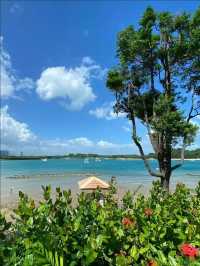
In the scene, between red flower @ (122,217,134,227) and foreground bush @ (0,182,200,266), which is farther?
red flower @ (122,217,134,227)

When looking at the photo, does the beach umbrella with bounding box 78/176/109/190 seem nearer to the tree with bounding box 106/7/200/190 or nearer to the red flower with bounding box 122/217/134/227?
the tree with bounding box 106/7/200/190

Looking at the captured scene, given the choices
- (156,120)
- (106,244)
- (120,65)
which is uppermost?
(120,65)

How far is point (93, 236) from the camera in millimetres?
2789

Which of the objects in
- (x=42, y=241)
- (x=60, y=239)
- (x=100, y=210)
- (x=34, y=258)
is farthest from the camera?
(x=100, y=210)

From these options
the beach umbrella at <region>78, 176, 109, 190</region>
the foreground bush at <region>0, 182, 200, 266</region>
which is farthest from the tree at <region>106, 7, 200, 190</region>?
the foreground bush at <region>0, 182, 200, 266</region>

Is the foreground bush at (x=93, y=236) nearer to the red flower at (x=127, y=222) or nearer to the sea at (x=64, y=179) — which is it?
the red flower at (x=127, y=222)

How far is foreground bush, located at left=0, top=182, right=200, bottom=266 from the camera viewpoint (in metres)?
2.41

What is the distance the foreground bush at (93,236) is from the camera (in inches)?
94.9

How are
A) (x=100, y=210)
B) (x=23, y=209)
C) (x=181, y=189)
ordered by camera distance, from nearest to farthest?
(x=23, y=209) → (x=100, y=210) → (x=181, y=189)

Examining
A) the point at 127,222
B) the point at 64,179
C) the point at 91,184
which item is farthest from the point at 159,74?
the point at 64,179

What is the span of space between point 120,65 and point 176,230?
11.3m

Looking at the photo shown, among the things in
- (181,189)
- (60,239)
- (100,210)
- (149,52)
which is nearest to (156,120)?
(149,52)

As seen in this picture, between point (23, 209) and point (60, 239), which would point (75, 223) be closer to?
point (60, 239)

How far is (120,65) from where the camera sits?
13945 millimetres
